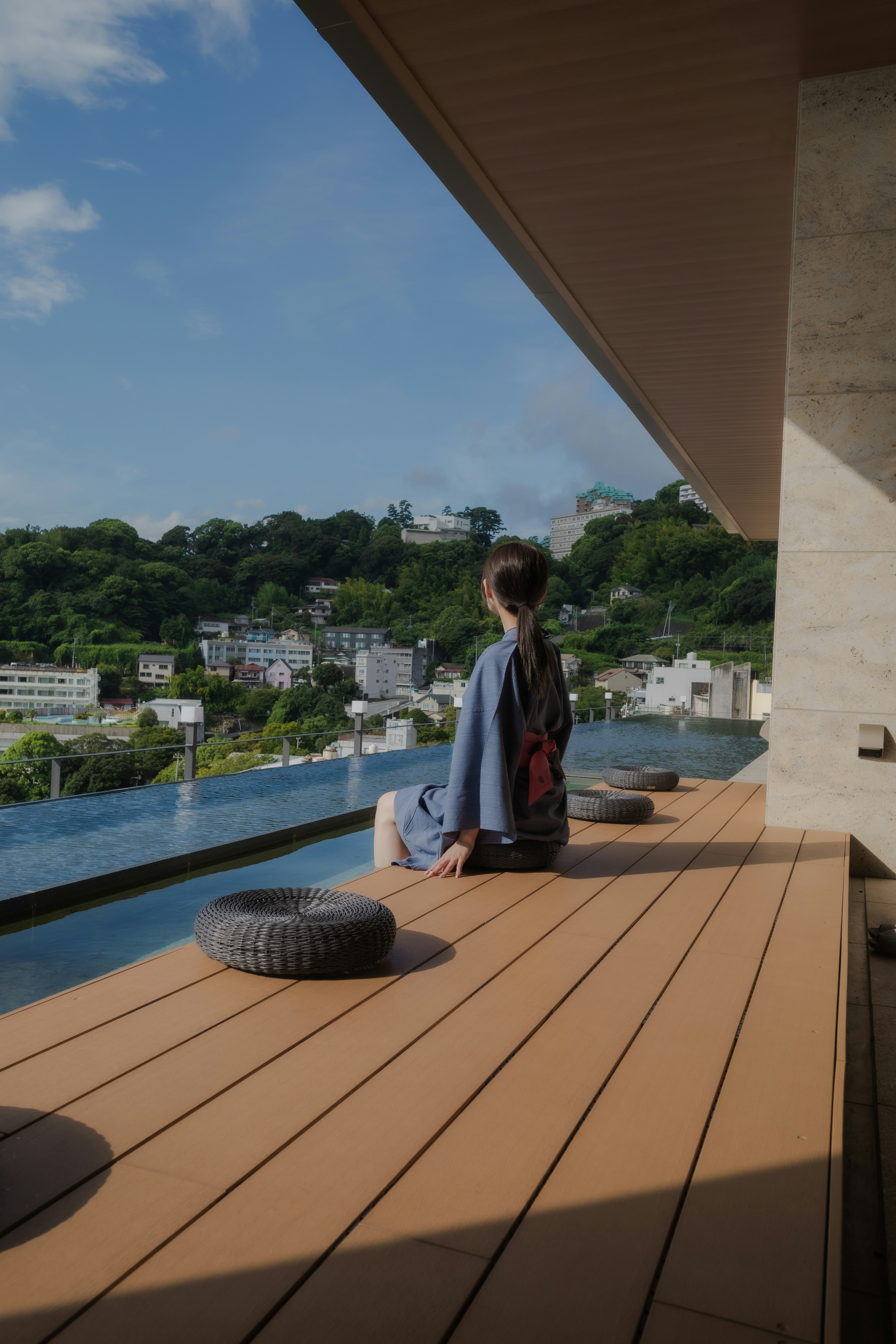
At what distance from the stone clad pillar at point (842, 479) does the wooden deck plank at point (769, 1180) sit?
1557 mm

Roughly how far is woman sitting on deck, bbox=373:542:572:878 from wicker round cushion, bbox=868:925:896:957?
0.80 metres

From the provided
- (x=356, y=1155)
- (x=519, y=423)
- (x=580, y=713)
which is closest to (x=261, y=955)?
(x=356, y=1155)

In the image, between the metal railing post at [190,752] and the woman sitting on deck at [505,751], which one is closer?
the woman sitting on deck at [505,751]

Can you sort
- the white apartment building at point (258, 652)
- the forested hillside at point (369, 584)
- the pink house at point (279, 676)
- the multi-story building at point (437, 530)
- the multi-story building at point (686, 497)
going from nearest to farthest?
the forested hillside at point (369, 584) → the pink house at point (279, 676) → the multi-story building at point (686, 497) → the white apartment building at point (258, 652) → the multi-story building at point (437, 530)

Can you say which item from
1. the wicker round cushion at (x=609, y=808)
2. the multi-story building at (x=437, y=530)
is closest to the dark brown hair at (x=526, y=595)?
the wicker round cushion at (x=609, y=808)

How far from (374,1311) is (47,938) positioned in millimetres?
2881

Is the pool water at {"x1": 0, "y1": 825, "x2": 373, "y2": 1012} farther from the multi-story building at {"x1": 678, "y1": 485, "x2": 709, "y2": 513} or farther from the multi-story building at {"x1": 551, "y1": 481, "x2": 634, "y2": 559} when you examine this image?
the multi-story building at {"x1": 678, "y1": 485, "x2": 709, "y2": 513}

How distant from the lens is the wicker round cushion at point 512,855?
2252 mm

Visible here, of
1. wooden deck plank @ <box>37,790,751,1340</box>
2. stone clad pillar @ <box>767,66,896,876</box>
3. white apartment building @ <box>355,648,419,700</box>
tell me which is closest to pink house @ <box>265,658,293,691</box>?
white apartment building @ <box>355,648,419,700</box>

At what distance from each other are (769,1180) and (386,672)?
2806 cm

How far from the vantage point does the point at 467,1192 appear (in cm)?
91

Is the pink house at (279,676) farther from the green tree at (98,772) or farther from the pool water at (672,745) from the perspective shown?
the green tree at (98,772)

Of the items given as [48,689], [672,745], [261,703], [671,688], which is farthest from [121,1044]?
[48,689]

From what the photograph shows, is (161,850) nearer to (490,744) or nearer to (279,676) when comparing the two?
(490,744)
